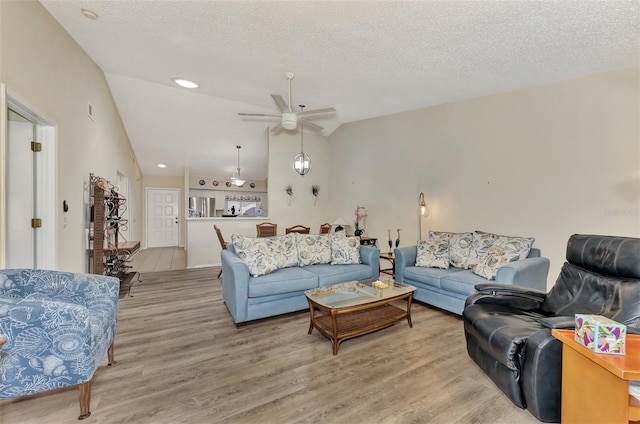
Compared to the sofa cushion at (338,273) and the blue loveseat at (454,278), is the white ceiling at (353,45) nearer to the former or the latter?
the blue loveseat at (454,278)

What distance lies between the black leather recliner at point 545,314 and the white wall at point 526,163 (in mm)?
1335

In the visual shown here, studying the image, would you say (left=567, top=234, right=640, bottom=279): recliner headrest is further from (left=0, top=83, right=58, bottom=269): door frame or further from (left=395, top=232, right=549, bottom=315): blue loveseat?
(left=0, top=83, right=58, bottom=269): door frame

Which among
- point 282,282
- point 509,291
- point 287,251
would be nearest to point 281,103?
point 287,251

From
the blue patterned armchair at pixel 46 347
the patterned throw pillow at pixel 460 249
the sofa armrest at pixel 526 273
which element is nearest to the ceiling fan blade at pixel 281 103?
the patterned throw pillow at pixel 460 249

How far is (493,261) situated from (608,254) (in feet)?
3.80

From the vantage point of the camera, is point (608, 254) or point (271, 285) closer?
point (608, 254)

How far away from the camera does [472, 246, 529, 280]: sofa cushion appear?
2.97 m

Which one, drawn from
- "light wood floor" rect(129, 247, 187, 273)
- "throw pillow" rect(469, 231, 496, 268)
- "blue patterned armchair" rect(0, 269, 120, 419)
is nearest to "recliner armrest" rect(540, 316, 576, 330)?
"throw pillow" rect(469, 231, 496, 268)

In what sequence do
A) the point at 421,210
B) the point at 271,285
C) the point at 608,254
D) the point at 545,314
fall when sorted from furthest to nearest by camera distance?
the point at 421,210 < the point at 271,285 < the point at 545,314 < the point at 608,254

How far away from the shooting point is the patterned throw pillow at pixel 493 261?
2.97 metres

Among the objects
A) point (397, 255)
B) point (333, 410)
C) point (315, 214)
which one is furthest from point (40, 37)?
point (315, 214)

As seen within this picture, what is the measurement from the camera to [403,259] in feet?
12.2

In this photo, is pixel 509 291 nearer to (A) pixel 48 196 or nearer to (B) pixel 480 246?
(B) pixel 480 246

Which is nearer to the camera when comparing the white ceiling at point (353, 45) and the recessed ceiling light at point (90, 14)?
the white ceiling at point (353, 45)
